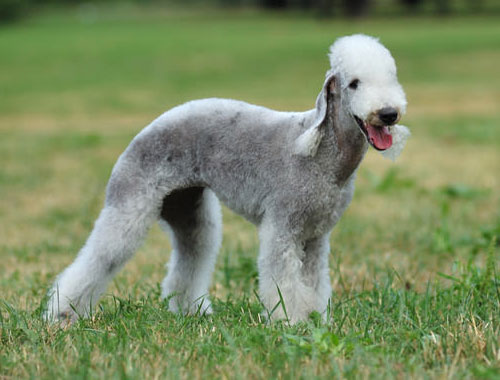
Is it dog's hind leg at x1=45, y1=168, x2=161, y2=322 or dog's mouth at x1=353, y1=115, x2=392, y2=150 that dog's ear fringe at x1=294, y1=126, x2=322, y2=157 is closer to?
dog's mouth at x1=353, y1=115, x2=392, y2=150

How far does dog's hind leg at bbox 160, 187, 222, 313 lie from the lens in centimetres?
430

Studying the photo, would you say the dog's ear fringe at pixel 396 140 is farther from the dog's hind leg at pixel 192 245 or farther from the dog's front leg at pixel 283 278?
the dog's hind leg at pixel 192 245

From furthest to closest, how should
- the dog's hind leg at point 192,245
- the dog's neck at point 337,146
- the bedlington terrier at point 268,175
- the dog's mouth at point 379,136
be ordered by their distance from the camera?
the dog's hind leg at point 192,245 → the dog's neck at point 337,146 → the bedlington terrier at point 268,175 → the dog's mouth at point 379,136

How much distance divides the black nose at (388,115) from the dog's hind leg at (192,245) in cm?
141

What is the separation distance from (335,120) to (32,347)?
177 centimetres

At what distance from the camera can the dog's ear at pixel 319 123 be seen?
137 inches

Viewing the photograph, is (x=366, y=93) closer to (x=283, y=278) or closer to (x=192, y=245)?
(x=283, y=278)

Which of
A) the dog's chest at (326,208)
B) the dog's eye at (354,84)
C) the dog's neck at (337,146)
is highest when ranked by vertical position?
the dog's eye at (354,84)

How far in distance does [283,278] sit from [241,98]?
47.6ft

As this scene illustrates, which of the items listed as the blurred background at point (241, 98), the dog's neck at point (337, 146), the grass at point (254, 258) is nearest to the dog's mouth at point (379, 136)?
the dog's neck at point (337, 146)

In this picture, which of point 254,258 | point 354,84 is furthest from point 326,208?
point 254,258

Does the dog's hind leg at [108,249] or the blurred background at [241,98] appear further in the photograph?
the blurred background at [241,98]

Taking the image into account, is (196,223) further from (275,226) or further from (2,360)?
(2,360)

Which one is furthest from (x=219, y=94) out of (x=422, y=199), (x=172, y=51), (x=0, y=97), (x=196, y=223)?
(x=196, y=223)
